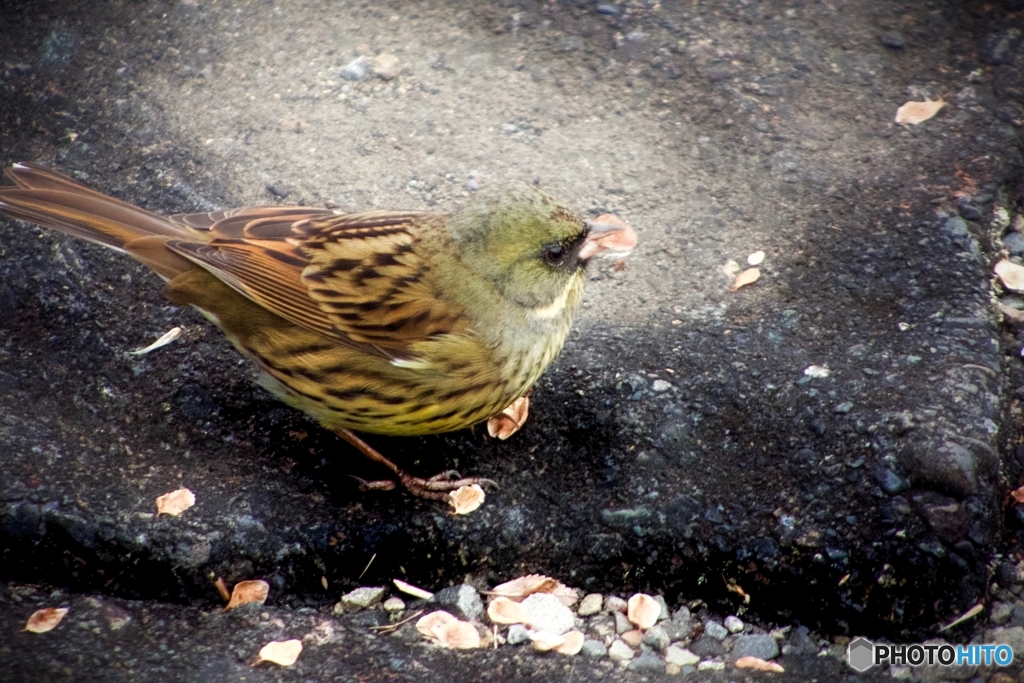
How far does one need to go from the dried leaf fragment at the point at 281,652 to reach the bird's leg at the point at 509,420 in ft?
3.58

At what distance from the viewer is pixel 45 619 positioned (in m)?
3.01

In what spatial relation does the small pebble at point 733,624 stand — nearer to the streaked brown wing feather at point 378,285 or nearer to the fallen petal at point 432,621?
the fallen petal at point 432,621

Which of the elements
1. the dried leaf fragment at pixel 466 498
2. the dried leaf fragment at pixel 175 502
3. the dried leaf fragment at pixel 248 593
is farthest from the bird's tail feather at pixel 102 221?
the dried leaf fragment at pixel 466 498

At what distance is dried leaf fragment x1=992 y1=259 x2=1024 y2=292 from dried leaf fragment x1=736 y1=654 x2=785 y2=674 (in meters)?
1.99

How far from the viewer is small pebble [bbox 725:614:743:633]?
325 cm

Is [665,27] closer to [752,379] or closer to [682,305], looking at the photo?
[682,305]

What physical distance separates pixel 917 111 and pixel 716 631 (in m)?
2.97

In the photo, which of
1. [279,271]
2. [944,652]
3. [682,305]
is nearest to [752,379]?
[682,305]

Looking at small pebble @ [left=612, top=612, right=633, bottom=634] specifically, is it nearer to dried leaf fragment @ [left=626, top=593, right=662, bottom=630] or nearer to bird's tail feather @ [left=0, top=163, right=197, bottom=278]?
dried leaf fragment @ [left=626, top=593, right=662, bottom=630]

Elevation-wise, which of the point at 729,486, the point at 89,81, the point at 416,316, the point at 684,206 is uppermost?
the point at 89,81

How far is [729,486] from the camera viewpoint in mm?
3434

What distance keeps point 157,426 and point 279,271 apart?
2.52 feet

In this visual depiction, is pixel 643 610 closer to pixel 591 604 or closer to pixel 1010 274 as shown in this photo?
pixel 591 604

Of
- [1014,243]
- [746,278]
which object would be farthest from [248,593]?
[1014,243]
